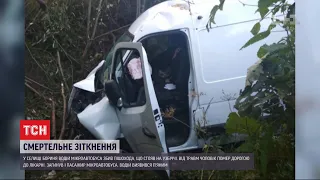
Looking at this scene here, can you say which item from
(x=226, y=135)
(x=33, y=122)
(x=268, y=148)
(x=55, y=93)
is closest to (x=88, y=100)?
(x=55, y=93)

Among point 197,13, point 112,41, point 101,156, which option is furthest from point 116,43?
point 101,156

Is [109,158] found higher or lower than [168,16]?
lower

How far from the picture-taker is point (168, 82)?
2.36 metres

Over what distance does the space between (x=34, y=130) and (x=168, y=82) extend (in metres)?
0.85

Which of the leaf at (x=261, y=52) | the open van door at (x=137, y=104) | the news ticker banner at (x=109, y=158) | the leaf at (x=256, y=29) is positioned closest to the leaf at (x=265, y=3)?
the leaf at (x=256, y=29)

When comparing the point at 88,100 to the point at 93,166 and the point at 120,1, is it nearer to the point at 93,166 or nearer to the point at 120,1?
the point at 93,166

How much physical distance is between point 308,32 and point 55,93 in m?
1.49

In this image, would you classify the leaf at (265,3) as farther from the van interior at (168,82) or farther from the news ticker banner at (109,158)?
the news ticker banner at (109,158)

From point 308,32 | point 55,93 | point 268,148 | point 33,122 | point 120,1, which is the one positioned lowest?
point 268,148

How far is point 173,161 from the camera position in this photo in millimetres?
2414

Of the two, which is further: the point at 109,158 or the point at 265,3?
the point at 109,158

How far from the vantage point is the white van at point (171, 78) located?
92.5 inches

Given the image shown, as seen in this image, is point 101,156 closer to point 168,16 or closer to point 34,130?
point 34,130

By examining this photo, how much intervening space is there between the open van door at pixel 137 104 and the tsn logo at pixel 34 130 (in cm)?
43
